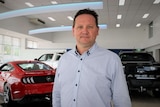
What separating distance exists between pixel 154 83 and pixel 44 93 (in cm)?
345

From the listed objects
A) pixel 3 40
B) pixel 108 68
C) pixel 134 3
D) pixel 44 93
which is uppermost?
pixel 134 3

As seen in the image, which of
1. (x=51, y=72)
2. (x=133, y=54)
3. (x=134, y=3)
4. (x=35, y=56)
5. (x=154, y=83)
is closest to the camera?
(x=51, y=72)

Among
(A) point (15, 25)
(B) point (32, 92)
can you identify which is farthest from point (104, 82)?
(A) point (15, 25)

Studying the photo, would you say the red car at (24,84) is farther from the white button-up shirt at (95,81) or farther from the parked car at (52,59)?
the parked car at (52,59)

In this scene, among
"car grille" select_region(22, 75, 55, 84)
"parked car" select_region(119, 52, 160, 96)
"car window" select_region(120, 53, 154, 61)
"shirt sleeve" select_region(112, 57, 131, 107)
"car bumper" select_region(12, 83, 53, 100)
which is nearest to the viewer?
"shirt sleeve" select_region(112, 57, 131, 107)

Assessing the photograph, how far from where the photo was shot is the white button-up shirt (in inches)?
62.6

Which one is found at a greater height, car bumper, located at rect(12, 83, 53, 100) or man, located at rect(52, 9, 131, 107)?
man, located at rect(52, 9, 131, 107)

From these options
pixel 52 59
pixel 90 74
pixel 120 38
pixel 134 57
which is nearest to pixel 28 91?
pixel 90 74

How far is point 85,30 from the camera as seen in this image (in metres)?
1.67

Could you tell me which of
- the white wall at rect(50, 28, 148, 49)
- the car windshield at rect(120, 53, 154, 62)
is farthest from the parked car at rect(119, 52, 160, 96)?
the white wall at rect(50, 28, 148, 49)

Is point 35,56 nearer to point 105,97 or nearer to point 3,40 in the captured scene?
point 3,40

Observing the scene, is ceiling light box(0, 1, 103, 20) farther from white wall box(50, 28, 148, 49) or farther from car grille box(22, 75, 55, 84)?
white wall box(50, 28, 148, 49)

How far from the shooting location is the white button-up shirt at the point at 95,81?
1.59 metres

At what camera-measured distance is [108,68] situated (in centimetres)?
161
